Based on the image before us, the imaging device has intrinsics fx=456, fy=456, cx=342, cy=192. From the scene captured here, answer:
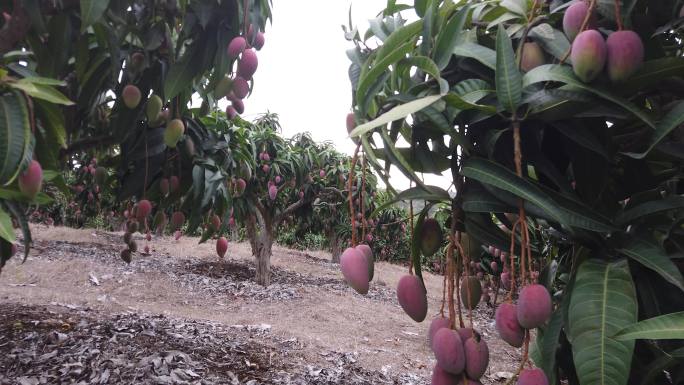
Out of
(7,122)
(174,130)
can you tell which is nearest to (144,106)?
(174,130)

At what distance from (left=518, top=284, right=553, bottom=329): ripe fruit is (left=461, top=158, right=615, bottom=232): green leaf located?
7cm

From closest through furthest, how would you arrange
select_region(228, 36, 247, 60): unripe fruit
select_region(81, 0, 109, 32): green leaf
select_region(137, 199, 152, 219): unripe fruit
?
select_region(81, 0, 109, 32): green leaf → select_region(228, 36, 247, 60): unripe fruit → select_region(137, 199, 152, 219): unripe fruit

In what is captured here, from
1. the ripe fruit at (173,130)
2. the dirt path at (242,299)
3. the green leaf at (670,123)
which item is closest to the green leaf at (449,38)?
the green leaf at (670,123)

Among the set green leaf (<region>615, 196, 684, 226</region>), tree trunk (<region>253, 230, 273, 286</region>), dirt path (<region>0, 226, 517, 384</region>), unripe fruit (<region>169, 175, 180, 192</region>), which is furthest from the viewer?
tree trunk (<region>253, 230, 273, 286</region>)

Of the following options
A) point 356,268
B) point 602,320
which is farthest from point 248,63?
point 602,320

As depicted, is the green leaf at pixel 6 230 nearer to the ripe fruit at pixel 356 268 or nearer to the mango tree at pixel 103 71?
the mango tree at pixel 103 71

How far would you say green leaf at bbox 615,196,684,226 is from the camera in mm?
454

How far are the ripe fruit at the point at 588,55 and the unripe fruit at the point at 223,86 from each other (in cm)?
89

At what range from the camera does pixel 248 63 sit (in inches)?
43.4

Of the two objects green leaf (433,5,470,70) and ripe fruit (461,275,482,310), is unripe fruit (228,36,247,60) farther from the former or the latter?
ripe fruit (461,275,482,310)

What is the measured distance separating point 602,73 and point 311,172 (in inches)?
221

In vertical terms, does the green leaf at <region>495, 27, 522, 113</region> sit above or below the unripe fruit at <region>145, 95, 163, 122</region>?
below

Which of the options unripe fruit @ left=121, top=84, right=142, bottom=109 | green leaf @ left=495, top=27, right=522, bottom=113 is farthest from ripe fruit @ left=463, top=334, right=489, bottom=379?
unripe fruit @ left=121, top=84, right=142, bottom=109

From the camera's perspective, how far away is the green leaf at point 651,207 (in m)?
0.45
